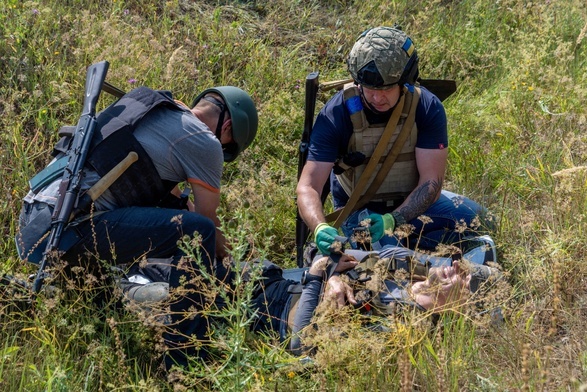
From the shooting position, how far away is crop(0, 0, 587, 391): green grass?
→ 3.62 metres

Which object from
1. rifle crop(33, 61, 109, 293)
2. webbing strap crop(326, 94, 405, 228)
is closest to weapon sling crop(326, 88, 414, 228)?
webbing strap crop(326, 94, 405, 228)

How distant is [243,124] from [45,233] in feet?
4.41

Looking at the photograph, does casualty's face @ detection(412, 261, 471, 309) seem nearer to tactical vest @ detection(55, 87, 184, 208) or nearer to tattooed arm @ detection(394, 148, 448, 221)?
tattooed arm @ detection(394, 148, 448, 221)

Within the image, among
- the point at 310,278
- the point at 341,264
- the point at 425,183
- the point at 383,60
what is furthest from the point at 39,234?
the point at 425,183

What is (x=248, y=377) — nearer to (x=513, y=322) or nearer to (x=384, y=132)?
(x=513, y=322)

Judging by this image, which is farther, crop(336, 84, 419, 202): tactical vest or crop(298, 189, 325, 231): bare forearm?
crop(336, 84, 419, 202): tactical vest

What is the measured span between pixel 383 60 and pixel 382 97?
0.29 meters

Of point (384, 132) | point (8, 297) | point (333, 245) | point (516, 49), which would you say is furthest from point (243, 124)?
point (516, 49)

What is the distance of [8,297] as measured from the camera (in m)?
4.39

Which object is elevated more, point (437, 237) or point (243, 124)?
point (243, 124)

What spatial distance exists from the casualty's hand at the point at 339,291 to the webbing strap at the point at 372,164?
787 mm

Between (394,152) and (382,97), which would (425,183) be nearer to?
(394,152)

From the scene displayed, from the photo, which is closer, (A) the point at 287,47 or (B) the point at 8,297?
(B) the point at 8,297

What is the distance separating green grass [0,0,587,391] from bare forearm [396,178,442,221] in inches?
18.3
